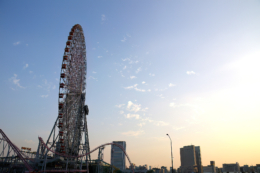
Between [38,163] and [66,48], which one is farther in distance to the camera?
[38,163]

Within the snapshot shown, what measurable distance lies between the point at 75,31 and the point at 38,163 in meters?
45.5

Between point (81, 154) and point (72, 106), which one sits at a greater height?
point (72, 106)

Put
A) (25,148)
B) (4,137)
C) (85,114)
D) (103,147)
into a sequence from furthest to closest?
(25,148) < (103,147) < (85,114) < (4,137)

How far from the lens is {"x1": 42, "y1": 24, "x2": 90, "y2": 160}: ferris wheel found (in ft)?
202

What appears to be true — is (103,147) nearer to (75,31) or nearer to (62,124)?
(62,124)

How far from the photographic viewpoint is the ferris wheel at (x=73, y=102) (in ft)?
202

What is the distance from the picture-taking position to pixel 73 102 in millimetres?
67188

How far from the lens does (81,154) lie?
69.9 m

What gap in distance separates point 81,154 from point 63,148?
10.3 meters

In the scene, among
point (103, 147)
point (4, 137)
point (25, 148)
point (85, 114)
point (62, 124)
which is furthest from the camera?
point (25, 148)

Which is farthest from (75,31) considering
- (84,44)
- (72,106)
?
(72,106)

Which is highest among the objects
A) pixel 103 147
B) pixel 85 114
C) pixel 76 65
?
pixel 76 65

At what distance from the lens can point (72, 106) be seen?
66812mm

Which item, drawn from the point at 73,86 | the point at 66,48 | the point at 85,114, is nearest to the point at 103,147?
the point at 85,114
